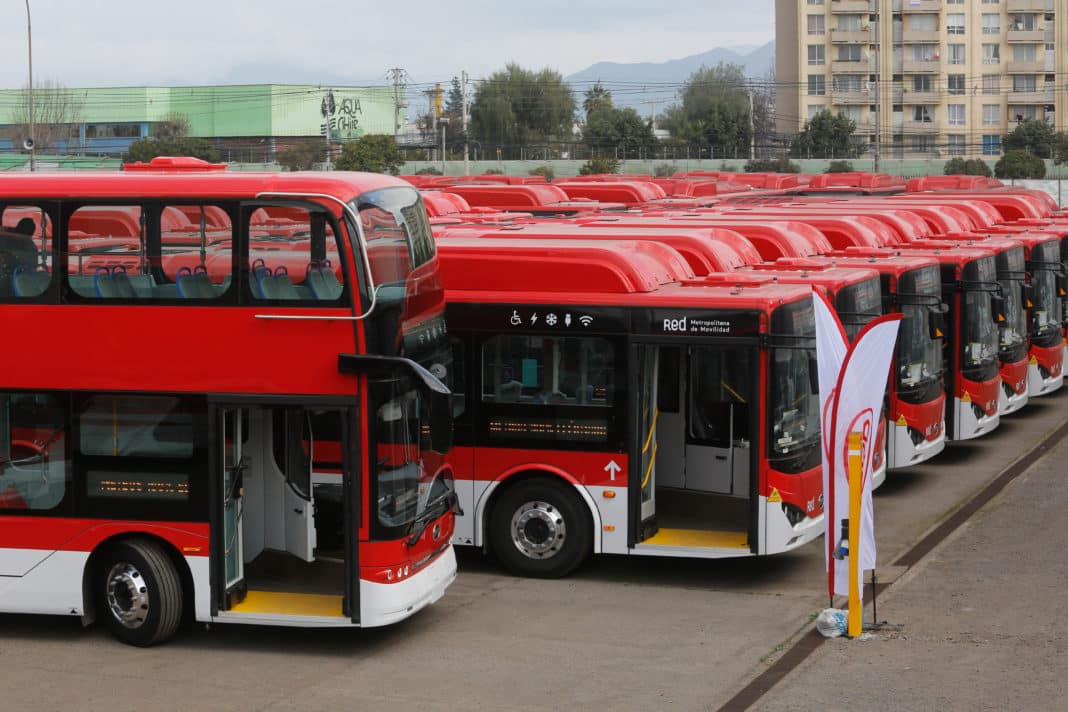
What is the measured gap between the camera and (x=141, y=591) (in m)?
12.0

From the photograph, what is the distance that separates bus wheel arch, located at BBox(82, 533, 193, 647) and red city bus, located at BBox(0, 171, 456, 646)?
0.05ft

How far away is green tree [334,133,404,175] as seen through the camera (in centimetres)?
7100

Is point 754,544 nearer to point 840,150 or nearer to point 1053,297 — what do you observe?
point 1053,297

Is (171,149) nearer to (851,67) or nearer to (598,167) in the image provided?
(598,167)

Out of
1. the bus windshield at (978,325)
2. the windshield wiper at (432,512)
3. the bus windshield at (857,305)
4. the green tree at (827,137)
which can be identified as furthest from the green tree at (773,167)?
the windshield wiper at (432,512)

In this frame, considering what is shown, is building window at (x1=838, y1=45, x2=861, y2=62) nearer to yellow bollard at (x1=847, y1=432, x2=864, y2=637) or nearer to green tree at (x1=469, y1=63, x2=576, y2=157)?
green tree at (x1=469, y1=63, x2=576, y2=157)

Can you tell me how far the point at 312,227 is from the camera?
11.5 metres

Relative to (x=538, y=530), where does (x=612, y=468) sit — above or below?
above

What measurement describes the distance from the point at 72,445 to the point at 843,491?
5644 mm

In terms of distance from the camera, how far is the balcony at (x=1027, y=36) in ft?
314

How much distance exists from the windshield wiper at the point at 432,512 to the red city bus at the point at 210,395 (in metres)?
0.03

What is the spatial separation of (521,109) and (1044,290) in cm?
9043

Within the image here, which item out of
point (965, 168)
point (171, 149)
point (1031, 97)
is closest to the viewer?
point (965, 168)

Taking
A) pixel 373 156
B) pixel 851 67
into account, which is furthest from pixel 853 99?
pixel 373 156
